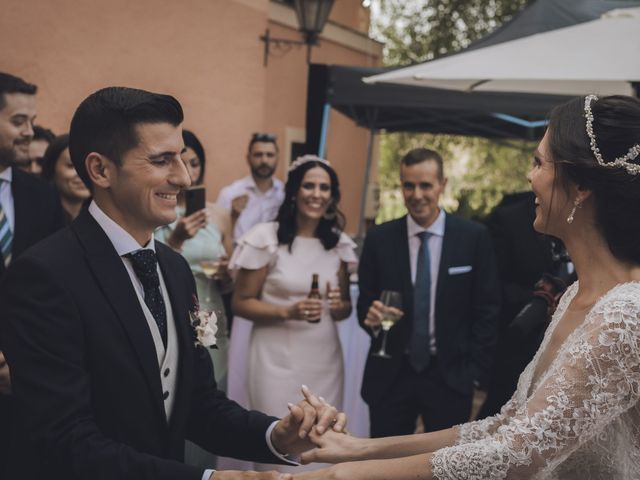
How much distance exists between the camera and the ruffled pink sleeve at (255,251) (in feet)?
16.6

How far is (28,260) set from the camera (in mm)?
2182

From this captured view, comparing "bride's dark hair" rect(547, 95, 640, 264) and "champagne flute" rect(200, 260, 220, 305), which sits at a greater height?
"bride's dark hair" rect(547, 95, 640, 264)

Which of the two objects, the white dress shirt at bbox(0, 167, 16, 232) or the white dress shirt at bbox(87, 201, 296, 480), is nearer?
the white dress shirt at bbox(87, 201, 296, 480)

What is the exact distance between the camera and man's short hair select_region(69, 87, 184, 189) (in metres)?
2.34

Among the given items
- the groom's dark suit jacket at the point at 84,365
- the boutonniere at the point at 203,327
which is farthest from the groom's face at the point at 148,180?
the boutonniere at the point at 203,327

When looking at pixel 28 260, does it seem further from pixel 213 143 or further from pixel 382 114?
pixel 382 114

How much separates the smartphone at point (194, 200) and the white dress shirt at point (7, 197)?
1.22 m

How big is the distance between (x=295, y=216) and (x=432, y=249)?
3.22ft

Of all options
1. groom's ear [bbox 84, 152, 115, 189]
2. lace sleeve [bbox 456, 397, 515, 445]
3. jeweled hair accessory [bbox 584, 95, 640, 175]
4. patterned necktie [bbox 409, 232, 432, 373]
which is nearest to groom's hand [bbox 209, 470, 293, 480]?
lace sleeve [bbox 456, 397, 515, 445]

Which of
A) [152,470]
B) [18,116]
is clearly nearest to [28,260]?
[152,470]

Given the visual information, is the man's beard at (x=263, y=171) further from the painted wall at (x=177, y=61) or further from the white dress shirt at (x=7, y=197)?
the white dress shirt at (x=7, y=197)

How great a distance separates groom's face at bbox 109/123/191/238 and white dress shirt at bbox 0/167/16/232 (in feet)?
5.30

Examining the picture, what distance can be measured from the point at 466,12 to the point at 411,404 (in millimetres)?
16989

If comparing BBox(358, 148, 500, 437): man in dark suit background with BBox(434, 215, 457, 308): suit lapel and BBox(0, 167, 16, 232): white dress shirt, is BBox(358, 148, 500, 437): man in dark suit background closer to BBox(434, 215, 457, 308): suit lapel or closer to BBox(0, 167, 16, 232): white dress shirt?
BBox(434, 215, 457, 308): suit lapel
